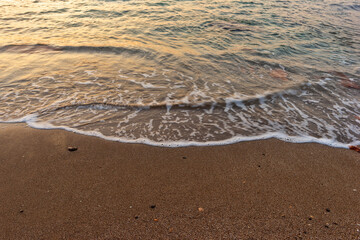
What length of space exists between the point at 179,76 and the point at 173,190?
3462 millimetres

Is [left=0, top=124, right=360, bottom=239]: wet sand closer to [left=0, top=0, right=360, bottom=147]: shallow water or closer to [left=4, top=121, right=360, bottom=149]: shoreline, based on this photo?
[left=4, top=121, right=360, bottom=149]: shoreline

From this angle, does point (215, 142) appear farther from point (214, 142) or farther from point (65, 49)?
point (65, 49)

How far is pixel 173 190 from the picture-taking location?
2.63 metres

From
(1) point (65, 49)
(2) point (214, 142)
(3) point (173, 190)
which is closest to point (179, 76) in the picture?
(2) point (214, 142)

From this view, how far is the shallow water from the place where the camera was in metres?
3.88

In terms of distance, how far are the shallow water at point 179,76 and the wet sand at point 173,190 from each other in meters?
0.36

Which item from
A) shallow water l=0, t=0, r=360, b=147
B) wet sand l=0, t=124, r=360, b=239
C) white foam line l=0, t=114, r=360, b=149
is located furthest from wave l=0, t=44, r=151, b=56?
wet sand l=0, t=124, r=360, b=239

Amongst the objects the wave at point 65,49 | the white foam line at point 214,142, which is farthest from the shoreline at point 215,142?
the wave at point 65,49

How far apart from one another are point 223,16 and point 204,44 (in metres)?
4.23

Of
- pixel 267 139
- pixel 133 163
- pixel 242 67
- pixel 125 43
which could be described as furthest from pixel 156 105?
pixel 125 43

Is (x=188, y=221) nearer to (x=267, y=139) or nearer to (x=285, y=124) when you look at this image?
(x=267, y=139)

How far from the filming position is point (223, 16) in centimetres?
1094

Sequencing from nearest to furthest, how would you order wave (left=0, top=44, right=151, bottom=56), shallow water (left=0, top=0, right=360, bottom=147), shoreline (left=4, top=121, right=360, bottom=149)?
shoreline (left=4, top=121, right=360, bottom=149), shallow water (left=0, top=0, right=360, bottom=147), wave (left=0, top=44, right=151, bottom=56)

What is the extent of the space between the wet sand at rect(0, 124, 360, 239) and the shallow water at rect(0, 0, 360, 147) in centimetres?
36
